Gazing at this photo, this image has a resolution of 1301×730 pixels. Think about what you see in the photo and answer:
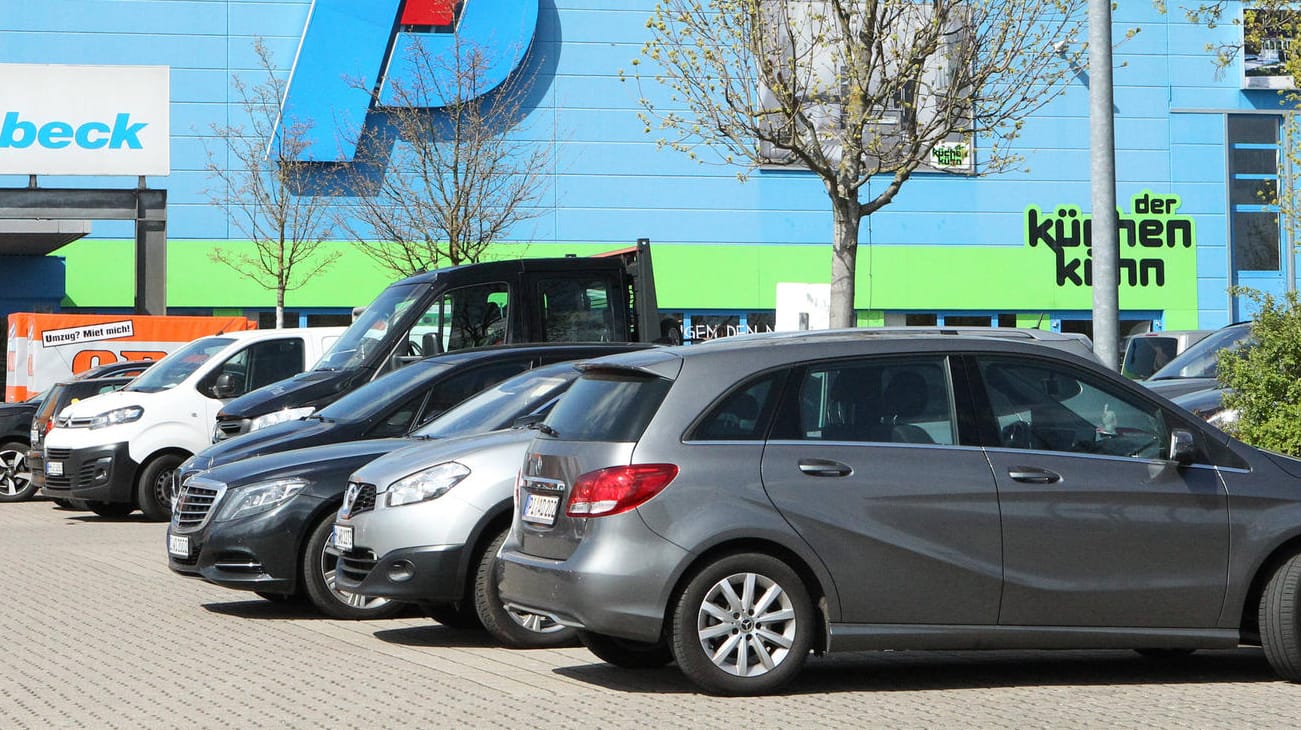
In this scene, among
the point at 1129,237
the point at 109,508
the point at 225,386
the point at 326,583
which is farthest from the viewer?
the point at 1129,237

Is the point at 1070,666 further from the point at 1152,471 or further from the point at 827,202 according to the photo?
the point at 827,202

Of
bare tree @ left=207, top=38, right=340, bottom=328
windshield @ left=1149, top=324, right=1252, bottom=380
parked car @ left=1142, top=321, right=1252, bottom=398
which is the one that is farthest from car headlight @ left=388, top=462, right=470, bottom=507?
bare tree @ left=207, top=38, right=340, bottom=328

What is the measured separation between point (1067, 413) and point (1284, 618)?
1329mm

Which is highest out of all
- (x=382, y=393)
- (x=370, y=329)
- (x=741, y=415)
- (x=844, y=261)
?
(x=844, y=261)

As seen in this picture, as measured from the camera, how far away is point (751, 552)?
23.8ft

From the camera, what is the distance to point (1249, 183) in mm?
43312

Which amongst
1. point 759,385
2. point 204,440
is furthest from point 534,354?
point 204,440

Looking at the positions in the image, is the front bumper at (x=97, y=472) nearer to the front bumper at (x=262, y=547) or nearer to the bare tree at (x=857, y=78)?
the bare tree at (x=857, y=78)

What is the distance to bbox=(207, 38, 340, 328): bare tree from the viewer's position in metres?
37.5

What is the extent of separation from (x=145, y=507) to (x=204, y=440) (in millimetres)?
1059

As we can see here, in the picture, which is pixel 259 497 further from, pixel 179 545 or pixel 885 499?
pixel 885 499

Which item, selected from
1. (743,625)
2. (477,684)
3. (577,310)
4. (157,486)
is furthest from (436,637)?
(157,486)

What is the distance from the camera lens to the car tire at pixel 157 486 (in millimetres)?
17375

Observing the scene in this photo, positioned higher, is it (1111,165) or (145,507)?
(1111,165)
